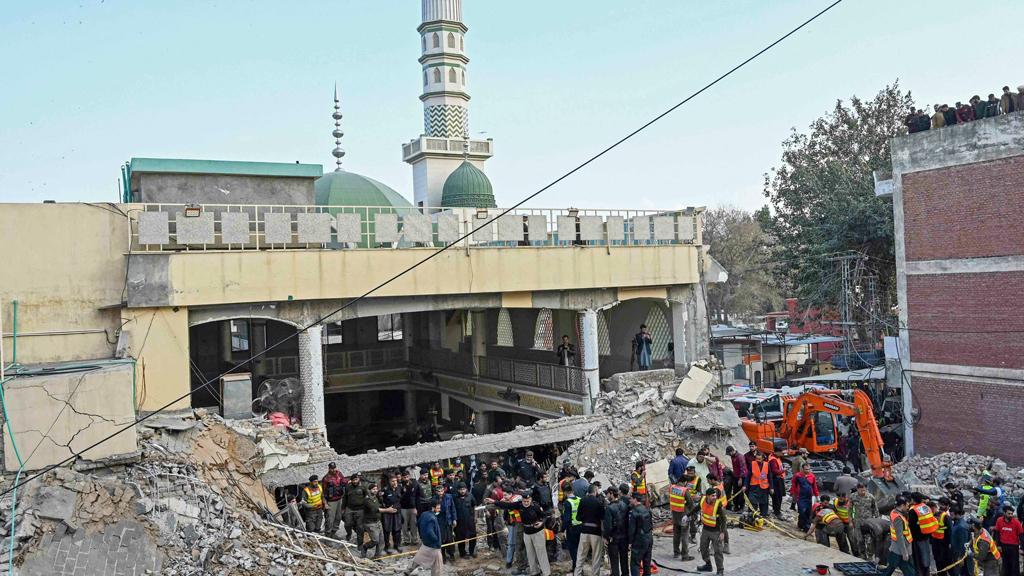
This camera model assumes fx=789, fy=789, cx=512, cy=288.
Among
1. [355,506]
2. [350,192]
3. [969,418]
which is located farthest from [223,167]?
[969,418]

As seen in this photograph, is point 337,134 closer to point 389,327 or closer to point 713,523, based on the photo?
point 389,327

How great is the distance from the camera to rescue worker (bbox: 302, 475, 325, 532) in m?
12.6

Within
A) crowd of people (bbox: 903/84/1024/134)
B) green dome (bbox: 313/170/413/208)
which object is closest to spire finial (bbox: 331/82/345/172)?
green dome (bbox: 313/170/413/208)

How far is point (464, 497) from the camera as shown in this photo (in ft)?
40.2

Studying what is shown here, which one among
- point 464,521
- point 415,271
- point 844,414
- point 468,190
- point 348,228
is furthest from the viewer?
point 468,190

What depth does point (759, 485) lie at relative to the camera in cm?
1366

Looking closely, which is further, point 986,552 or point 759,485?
point 759,485

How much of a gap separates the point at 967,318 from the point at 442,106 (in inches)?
1128

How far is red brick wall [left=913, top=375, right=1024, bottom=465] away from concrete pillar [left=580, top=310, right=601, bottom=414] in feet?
27.1

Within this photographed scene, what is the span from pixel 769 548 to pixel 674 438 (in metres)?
5.31

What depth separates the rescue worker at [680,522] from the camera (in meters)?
11.5

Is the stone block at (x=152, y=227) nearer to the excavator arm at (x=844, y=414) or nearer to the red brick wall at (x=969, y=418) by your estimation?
the excavator arm at (x=844, y=414)

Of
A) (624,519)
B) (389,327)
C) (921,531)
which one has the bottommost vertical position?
(921,531)

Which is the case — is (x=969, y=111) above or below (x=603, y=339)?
above
